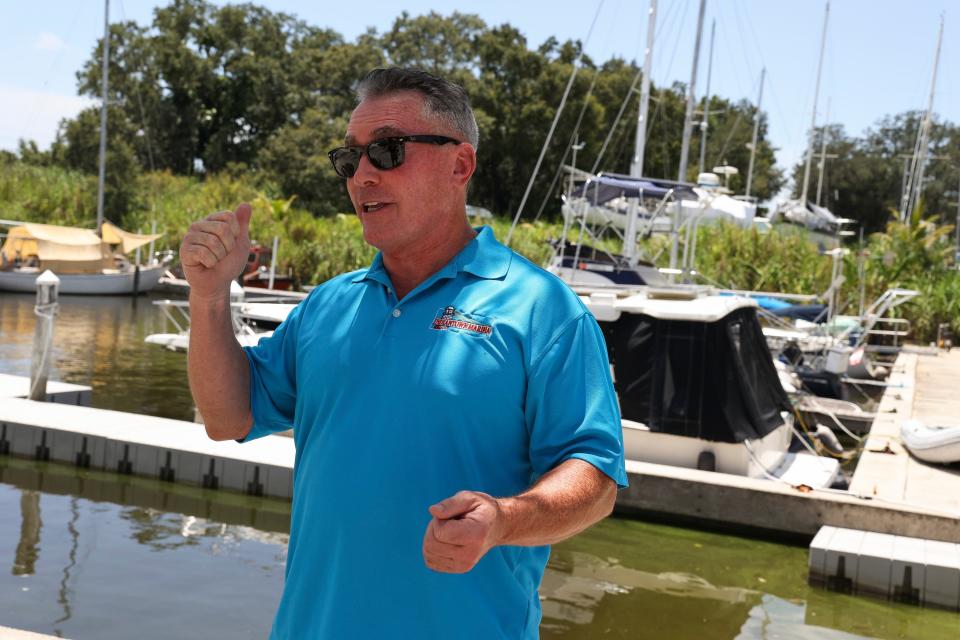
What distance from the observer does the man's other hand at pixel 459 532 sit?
1.55 metres

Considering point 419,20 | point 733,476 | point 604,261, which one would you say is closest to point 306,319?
point 733,476

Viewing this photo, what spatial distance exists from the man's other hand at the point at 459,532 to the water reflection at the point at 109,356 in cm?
1251

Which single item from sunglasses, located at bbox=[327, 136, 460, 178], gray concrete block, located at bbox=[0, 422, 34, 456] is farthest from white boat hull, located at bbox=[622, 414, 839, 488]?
sunglasses, located at bbox=[327, 136, 460, 178]

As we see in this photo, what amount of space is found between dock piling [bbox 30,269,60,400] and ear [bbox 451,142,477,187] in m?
9.90

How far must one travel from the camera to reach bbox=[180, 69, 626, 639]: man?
1880mm

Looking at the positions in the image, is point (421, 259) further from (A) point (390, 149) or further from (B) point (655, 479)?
(B) point (655, 479)

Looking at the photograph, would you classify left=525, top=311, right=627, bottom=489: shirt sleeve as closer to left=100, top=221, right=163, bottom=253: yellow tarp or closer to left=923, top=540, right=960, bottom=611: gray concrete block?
left=923, top=540, right=960, bottom=611: gray concrete block

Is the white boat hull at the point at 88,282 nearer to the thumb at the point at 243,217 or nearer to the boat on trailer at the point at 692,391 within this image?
the boat on trailer at the point at 692,391

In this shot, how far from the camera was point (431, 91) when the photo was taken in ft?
7.14

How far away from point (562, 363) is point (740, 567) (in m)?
7.09

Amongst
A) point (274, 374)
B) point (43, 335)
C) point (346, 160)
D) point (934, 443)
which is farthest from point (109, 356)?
point (346, 160)

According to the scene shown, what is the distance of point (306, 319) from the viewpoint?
224 cm

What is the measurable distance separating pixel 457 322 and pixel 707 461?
27.8 feet

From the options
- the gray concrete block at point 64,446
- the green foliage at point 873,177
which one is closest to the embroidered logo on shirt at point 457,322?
the gray concrete block at point 64,446
